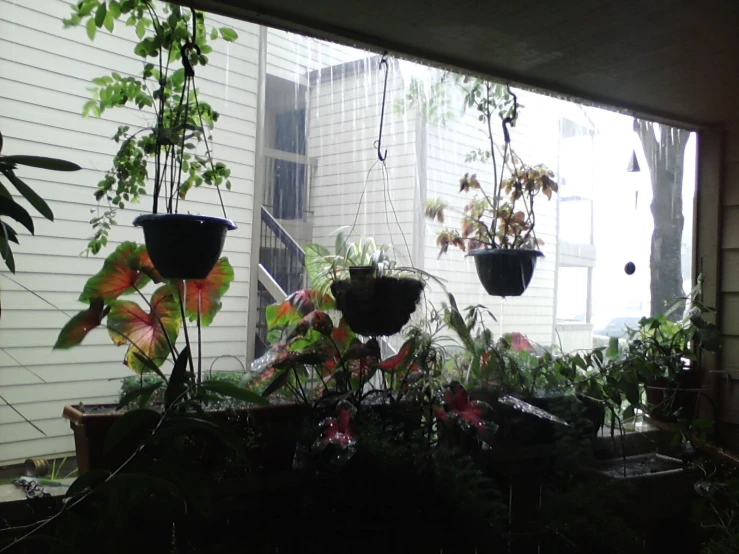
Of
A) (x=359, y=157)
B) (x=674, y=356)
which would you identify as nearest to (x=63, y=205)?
(x=359, y=157)

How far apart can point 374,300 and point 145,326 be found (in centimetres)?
55

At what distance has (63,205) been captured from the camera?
1930 mm

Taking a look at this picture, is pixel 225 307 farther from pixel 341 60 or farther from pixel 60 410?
pixel 341 60

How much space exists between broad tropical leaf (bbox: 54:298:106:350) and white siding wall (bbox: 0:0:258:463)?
1.05ft

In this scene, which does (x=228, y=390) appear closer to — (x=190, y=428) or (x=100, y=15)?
(x=190, y=428)

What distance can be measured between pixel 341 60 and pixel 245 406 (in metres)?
1.74

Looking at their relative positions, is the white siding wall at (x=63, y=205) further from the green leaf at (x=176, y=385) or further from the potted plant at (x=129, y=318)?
the green leaf at (x=176, y=385)

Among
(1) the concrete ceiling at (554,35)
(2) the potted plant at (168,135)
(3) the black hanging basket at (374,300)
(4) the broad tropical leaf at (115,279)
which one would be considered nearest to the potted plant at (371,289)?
(3) the black hanging basket at (374,300)

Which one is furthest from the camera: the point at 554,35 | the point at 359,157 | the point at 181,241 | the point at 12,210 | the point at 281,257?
the point at 359,157

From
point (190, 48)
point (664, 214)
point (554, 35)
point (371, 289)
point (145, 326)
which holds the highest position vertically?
point (554, 35)

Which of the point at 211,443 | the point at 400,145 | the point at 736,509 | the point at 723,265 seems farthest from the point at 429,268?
the point at 211,443

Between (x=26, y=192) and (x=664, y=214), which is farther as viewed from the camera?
(x=664, y=214)

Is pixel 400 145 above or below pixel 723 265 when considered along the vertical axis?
above

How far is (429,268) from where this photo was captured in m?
2.77
